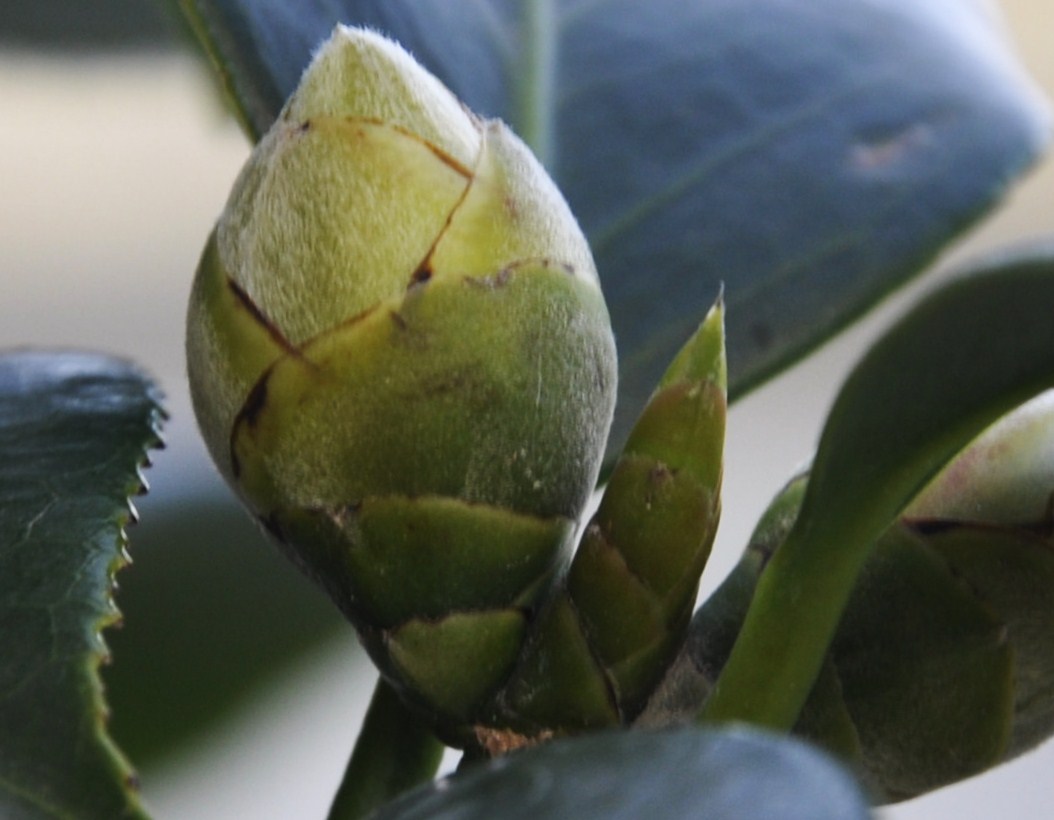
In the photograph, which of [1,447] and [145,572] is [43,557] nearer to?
[1,447]

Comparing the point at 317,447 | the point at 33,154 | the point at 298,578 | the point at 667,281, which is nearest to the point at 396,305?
the point at 317,447

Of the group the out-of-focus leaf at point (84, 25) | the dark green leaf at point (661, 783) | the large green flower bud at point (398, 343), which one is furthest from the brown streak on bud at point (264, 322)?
the out-of-focus leaf at point (84, 25)

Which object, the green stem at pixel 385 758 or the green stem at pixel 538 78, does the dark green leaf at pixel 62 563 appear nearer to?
the green stem at pixel 385 758

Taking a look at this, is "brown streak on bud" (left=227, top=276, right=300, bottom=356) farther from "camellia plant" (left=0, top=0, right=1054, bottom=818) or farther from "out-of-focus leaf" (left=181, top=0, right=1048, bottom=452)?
"out-of-focus leaf" (left=181, top=0, right=1048, bottom=452)

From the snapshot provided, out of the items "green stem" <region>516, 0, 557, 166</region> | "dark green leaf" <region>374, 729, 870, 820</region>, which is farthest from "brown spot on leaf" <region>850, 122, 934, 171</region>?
"dark green leaf" <region>374, 729, 870, 820</region>

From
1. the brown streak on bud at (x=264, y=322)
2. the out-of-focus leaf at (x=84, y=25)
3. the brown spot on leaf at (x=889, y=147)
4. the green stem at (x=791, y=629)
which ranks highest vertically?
the brown streak on bud at (x=264, y=322)

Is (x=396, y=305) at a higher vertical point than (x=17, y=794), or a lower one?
higher
